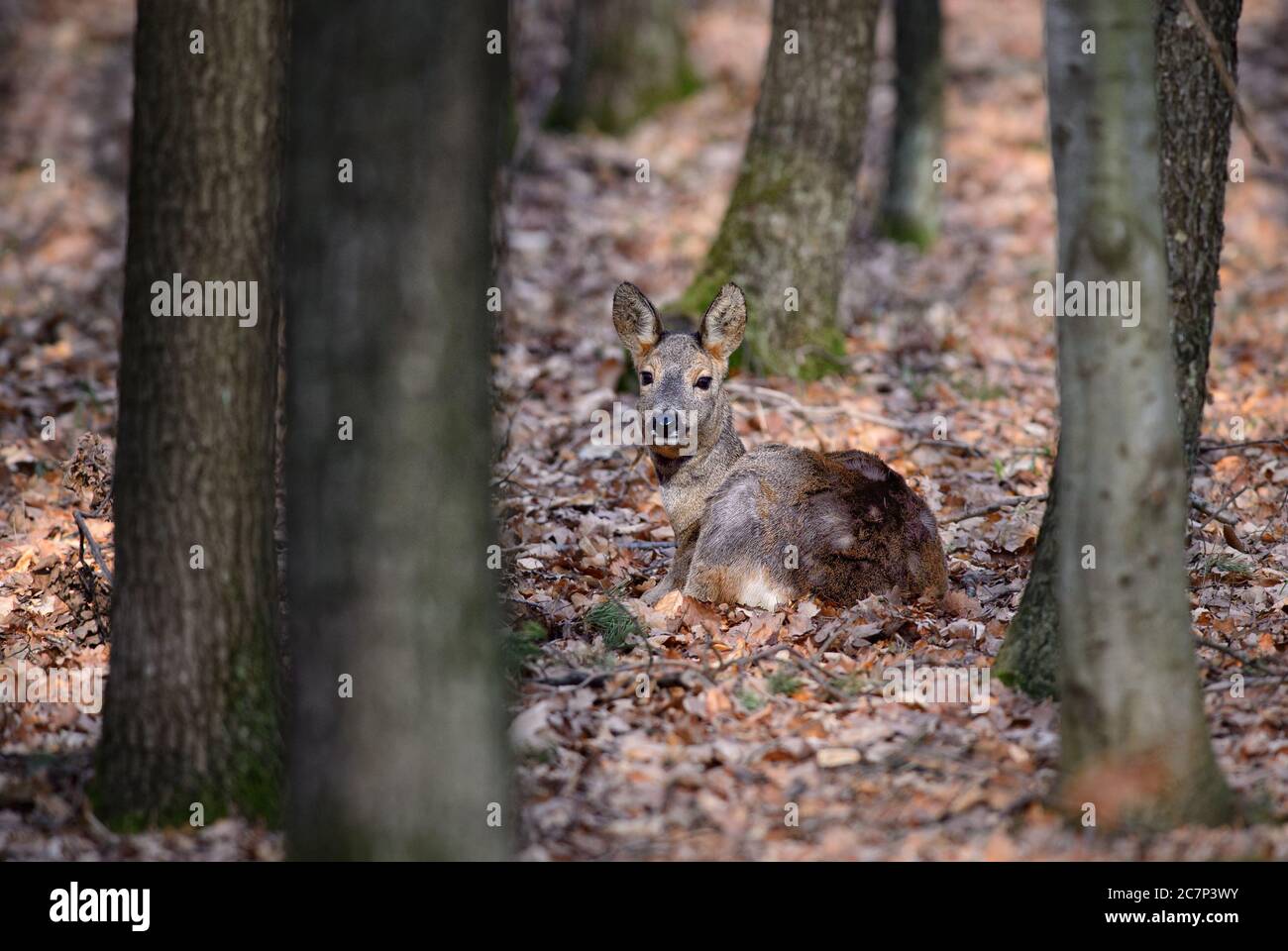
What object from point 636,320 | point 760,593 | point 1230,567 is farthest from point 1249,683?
point 636,320

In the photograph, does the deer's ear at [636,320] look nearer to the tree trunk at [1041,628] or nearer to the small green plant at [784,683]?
the small green plant at [784,683]

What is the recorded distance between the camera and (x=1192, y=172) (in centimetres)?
747

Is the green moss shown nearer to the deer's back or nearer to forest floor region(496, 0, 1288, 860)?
forest floor region(496, 0, 1288, 860)

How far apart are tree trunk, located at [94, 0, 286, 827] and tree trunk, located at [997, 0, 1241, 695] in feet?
14.9

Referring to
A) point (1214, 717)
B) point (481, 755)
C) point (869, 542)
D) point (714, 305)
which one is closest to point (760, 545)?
point (869, 542)

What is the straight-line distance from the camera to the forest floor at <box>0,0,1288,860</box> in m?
5.70

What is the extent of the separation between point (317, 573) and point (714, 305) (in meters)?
4.37


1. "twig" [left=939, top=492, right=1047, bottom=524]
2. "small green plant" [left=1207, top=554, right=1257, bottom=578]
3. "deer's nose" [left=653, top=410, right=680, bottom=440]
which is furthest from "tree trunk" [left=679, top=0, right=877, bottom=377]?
"small green plant" [left=1207, top=554, right=1257, bottom=578]

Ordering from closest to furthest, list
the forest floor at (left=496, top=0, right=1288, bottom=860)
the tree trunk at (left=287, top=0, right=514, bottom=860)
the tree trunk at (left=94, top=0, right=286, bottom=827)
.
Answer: the tree trunk at (left=287, top=0, right=514, bottom=860) → the forest floor at (left=496, top=0, right=1288, bottom=860) → the tree trunk at (left=94, top=0, right=286, bottom=827)

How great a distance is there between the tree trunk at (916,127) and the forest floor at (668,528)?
0.41 meters

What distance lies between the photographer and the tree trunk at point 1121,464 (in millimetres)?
5023

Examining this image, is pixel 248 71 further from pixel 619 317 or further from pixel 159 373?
pixel 619 317

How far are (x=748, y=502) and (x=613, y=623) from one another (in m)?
1.20

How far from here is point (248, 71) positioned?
5949 millimetres
